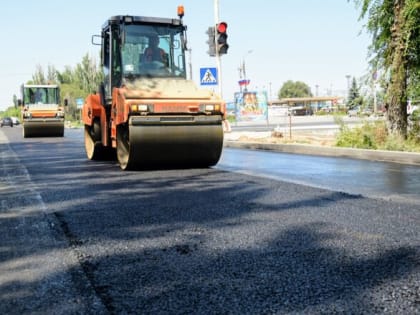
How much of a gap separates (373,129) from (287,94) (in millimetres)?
150951

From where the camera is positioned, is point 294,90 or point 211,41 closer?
point 211,41

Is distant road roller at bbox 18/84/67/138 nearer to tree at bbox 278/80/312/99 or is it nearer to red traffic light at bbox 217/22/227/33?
red traffic light at bbox 217/22/227/33

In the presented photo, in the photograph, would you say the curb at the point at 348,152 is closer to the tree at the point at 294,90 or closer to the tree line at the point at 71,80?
the tree line at the point at 71,80

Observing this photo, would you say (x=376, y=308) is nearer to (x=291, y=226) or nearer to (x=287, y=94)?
(x=291, y=226)

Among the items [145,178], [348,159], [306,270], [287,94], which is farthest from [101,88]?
[287,94]

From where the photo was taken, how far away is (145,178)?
9.11 metres

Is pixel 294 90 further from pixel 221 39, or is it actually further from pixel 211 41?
pixel 221 39

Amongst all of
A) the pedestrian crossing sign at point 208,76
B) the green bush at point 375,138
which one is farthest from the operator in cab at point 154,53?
the pedestrian crossing sign at point 208,76

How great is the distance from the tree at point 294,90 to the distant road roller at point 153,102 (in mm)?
152371

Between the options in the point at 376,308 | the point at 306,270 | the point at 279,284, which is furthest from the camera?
the point at 306,270

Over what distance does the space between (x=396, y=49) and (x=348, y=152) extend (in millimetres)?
2699

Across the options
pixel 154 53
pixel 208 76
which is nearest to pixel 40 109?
pixel 208 76

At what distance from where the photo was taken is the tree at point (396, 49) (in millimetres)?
12172

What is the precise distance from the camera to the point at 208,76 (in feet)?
62.2
